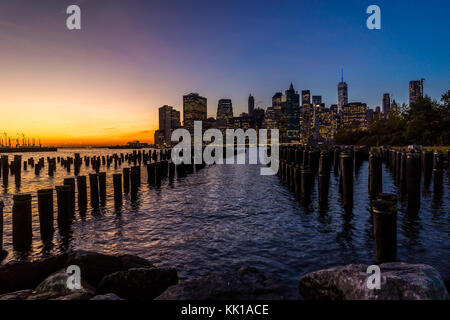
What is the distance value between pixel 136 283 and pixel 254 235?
18.1 feet

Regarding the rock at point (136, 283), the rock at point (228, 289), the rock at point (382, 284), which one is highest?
the rock at point (382, 284)

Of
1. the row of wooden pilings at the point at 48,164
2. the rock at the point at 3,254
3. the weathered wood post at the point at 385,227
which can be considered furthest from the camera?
the row of wooden pilings at the point at 48,164

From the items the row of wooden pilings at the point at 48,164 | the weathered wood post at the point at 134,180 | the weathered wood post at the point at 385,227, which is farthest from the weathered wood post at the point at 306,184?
the row of wooden pilings at the point at 48,164

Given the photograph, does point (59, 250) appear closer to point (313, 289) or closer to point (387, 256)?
point (313, 289)

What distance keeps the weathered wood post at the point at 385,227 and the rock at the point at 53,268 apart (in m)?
5.99

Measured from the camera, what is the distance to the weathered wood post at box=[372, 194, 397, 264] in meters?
5.76

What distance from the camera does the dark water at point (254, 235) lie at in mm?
7637

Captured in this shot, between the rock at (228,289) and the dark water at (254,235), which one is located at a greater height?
the rock at (228,289)

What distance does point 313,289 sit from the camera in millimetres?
4840

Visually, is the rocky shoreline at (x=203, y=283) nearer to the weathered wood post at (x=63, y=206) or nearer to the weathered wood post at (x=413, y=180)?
the weathered wood post at (x=63, y=206)

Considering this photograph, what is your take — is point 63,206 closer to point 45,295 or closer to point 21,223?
point 21,223
